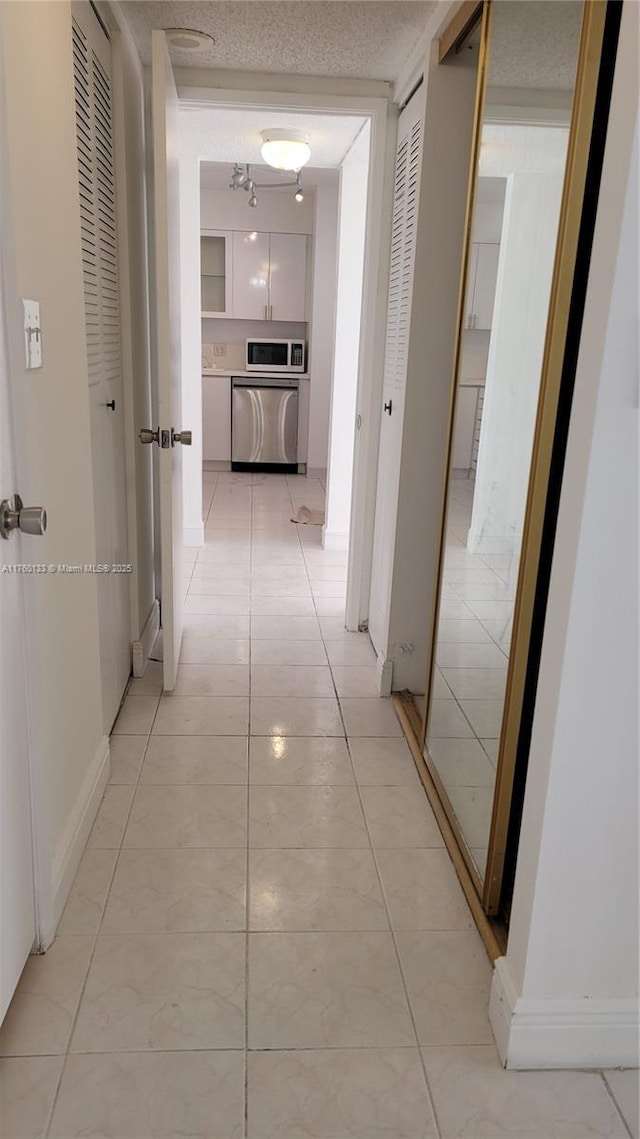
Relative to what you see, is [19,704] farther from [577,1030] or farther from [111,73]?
[111,73]

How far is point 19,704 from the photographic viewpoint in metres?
1.43

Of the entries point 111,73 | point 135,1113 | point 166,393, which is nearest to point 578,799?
point 135,1113

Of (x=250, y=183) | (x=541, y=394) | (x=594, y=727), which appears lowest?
(x=594, y=727)

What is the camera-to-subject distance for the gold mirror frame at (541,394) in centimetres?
128

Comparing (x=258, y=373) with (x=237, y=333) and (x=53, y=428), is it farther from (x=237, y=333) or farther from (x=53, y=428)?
(x=53, y=428)

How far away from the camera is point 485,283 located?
1.88 meters

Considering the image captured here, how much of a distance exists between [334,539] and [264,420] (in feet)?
8.53

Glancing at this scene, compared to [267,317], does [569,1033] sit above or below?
below

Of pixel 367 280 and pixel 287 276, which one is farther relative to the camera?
pixel 287 276

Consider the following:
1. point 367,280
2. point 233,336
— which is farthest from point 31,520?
point 233,336

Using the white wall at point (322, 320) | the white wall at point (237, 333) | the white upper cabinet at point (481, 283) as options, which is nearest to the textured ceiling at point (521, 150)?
the white upper cabinet at point (481, 283)

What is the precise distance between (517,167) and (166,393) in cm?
124

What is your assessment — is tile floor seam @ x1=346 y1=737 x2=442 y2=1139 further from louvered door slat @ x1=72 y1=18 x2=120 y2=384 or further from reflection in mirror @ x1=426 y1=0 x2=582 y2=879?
louvered door slat @ x1=72 y1=18 x2=120 y2=384

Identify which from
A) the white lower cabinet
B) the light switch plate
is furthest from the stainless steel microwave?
the light switch plate
